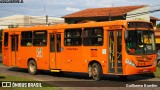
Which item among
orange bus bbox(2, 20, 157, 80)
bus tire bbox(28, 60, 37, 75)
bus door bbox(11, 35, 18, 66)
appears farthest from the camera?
bus door bbox(11, 35, 18, 66)

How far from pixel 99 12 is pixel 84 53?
53.1m

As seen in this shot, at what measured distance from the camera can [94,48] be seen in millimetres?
18344

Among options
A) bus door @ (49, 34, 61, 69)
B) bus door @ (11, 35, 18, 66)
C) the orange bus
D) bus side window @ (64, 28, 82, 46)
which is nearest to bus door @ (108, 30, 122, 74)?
the orange bus

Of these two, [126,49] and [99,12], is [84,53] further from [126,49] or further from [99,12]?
[99,12]

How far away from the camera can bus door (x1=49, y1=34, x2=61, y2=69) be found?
2053cm

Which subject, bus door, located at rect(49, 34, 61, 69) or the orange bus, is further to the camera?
bus door, located at rect(49, 34, 61, 69)

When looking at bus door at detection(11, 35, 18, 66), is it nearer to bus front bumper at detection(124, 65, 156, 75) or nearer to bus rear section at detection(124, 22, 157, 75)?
bus rear section at detection(124, 22, 157, 75)

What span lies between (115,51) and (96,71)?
1581 millimetres

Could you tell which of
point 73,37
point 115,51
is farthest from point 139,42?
point 73,37

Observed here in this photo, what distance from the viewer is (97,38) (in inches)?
717

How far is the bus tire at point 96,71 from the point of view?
18.1m

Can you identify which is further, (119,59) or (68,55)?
(68,55)

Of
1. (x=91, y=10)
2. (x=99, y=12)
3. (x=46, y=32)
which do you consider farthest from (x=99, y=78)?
(x=91, y=10)

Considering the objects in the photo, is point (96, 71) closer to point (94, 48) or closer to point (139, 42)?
point (94, 48)
